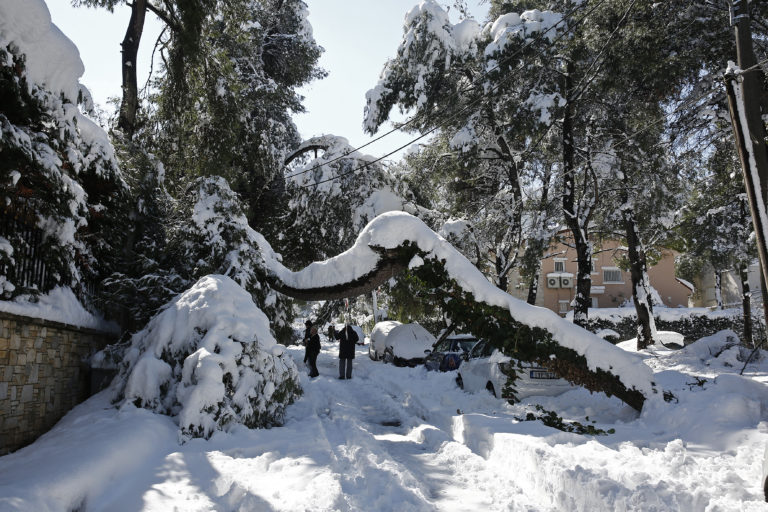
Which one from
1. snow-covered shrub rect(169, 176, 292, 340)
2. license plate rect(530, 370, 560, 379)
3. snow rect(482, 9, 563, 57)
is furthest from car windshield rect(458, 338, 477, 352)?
snow rect(482, 9, 563, 57)

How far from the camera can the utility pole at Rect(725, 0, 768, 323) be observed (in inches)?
251

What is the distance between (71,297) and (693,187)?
20.4 metres

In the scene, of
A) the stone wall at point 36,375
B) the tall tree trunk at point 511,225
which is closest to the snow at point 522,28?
the tall tree trunk at point 511,225

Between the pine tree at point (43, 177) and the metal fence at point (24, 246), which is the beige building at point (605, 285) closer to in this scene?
the pine tree at point (43, 177)

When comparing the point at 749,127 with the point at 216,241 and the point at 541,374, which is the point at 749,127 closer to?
the point at 541,374

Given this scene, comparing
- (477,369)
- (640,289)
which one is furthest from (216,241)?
(640,289)

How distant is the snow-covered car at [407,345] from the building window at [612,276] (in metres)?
36.8

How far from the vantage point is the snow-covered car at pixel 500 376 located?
960cm

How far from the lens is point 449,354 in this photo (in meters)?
15.0

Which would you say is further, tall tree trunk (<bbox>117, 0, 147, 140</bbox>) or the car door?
tall tree trunk (<bbox>117, 0, 147, 140</bbox>)

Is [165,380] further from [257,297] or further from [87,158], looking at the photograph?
[257,297]

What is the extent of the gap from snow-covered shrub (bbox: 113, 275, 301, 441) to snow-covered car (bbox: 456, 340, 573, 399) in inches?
149

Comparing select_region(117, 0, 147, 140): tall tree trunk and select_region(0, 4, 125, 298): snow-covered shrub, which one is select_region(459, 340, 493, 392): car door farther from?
select_region(117, 0, 147, 140): tall tree trunk

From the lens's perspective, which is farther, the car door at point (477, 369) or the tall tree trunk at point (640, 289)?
the tall tree trunk at point (640, 289)
